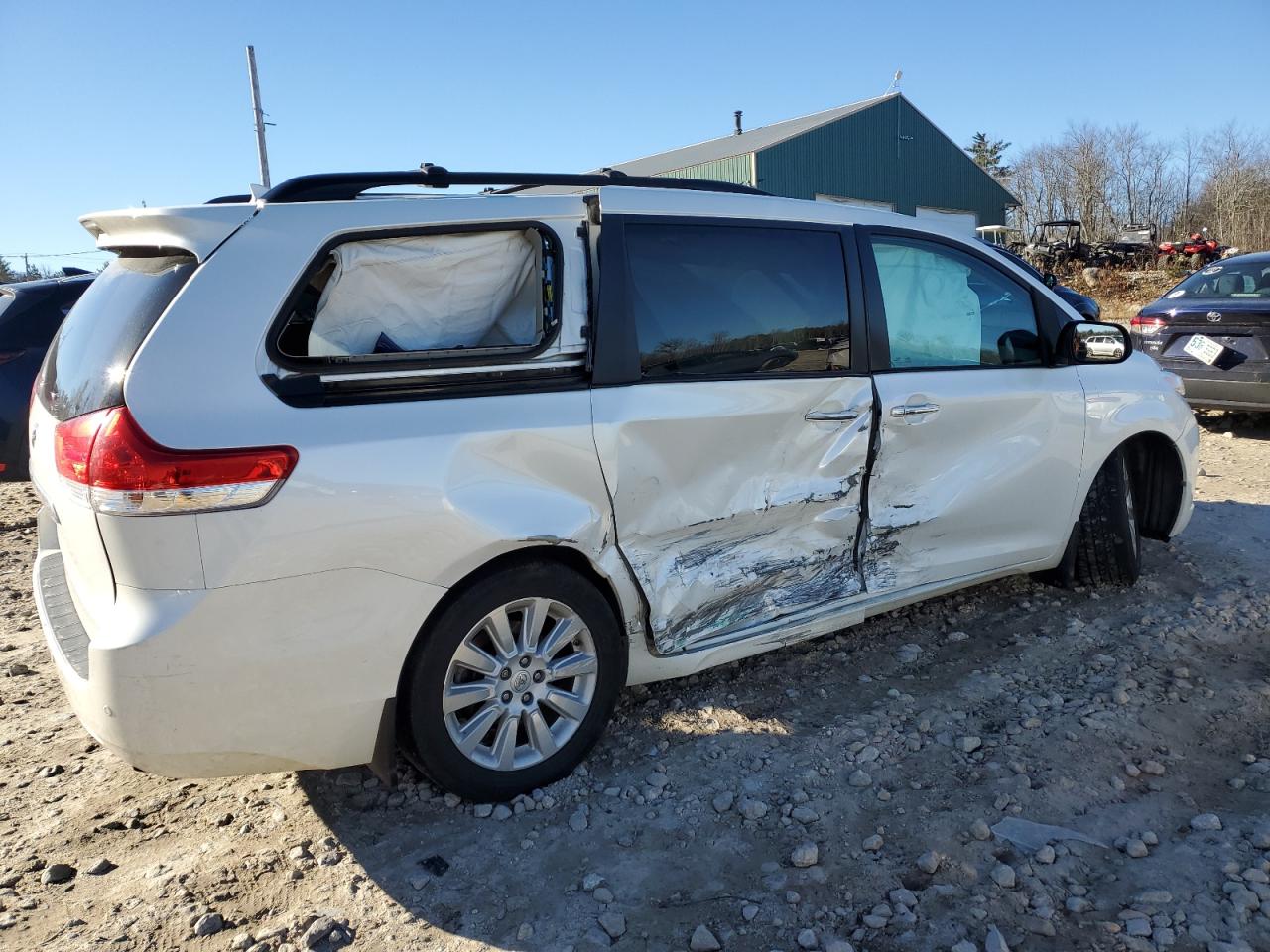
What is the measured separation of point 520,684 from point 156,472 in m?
1.19

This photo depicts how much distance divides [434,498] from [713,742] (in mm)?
1374

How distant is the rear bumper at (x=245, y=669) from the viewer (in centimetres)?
223

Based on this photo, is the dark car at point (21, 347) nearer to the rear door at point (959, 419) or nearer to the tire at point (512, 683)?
the tire at point (512, 683)

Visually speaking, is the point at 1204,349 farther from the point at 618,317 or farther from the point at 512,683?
the point at 512,683

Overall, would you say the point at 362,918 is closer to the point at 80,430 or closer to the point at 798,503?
the point at 80,430

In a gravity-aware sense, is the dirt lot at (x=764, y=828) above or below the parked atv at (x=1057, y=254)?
below

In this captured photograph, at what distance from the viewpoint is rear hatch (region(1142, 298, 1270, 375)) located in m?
7.77

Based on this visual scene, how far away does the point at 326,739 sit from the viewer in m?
2.47

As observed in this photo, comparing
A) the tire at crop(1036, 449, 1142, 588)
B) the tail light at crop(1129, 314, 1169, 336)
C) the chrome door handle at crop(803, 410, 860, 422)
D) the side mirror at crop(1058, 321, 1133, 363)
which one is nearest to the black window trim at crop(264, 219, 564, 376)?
the chrome door handle at crop(803, 410, 860, 422)

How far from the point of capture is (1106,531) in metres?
4.31

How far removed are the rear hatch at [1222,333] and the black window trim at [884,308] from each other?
5030 millimetres

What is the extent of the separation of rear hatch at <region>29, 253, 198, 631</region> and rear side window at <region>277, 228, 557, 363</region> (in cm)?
35

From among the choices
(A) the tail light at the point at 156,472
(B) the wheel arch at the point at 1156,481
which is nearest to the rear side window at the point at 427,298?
(A) the tail light at the point at 156,472

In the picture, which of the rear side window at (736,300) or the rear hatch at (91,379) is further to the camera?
the rear side window at (736,300)
